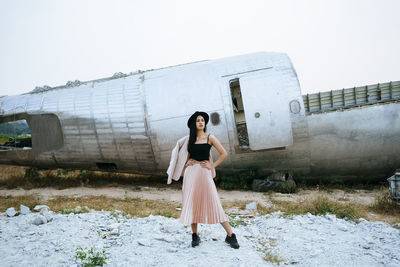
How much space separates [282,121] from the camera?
858 cm

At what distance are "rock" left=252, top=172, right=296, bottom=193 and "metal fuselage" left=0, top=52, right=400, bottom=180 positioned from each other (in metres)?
0.26

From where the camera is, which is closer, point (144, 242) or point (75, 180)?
point (144, 242)

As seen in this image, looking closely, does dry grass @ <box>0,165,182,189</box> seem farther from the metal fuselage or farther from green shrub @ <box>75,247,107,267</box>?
green shrub @ <box>75,247,107,267</box>

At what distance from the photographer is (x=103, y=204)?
8.29 meters

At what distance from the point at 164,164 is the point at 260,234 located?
4.57 m

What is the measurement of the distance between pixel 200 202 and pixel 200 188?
0.77ft

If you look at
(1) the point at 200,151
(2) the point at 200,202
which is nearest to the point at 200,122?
(1) the point at 200,151

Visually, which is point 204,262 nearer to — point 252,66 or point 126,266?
point 126,266

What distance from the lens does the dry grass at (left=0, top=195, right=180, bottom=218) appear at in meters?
7.52

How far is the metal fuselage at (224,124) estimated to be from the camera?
8.75m

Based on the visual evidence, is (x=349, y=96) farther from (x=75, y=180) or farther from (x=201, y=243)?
(x=75, y=180)

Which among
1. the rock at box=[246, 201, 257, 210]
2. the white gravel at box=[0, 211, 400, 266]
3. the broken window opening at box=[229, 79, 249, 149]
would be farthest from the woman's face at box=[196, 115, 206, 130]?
the broken window opening at box=[229, 79, 249, 149]

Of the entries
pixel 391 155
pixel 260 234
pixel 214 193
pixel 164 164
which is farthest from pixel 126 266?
pixel 391 155

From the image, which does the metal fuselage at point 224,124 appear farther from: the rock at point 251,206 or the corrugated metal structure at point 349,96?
the rock at point 251,206
